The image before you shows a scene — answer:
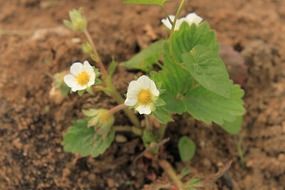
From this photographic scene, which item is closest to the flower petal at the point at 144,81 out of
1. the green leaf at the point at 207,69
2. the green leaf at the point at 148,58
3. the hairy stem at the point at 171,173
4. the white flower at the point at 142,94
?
the white flower at the point at 142,94

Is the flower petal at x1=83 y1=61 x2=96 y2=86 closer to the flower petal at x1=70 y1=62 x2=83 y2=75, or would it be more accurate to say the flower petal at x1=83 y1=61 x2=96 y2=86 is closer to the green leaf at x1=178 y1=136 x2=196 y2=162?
the flower petal at x1=70 y1=62 x2=83 y2=75

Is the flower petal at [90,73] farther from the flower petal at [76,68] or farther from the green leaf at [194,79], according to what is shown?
the green leaf at [194,79]

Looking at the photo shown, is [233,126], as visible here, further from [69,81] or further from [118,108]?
[69,81]

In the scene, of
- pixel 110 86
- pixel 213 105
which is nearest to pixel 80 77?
pixel 110 86

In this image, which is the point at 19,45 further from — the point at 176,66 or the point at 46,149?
the point at 176,66

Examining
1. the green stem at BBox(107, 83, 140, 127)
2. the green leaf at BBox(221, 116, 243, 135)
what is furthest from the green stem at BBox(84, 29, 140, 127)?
the green leaf at BBox(221, 116, 243, 135)
